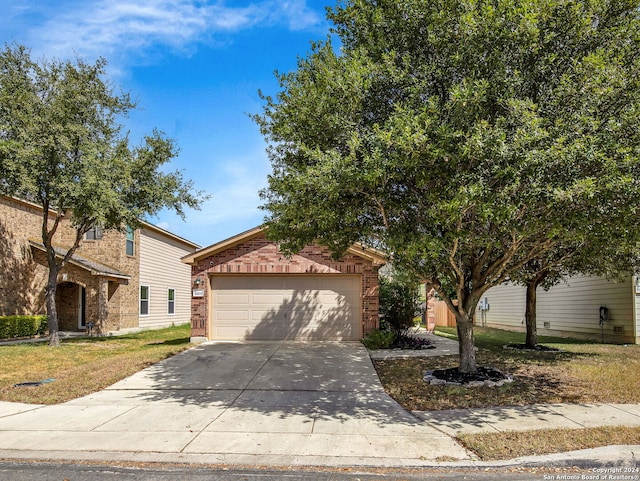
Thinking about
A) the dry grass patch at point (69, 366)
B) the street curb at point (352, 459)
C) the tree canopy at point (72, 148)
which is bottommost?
the dry grass patch at point (69, 366)

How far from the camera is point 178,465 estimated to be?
5402 mm

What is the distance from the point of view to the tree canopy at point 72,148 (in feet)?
48.2

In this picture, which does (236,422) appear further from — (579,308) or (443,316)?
(443,316)

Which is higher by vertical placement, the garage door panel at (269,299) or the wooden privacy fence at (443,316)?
the garage door panel at (269,299)

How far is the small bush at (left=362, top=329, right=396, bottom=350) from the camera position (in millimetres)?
13914

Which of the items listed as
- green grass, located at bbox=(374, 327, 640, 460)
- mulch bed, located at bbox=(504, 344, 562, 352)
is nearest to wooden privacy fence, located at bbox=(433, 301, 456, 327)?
mulch bed, located at bbox=(504, 344, 562, 352)

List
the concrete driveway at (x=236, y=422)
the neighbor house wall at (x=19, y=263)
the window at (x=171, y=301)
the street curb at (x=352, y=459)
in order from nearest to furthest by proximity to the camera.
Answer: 1. the street curb at (x=352, y=459)
2. the concrete driveway at (x=236, y=422)
3. the neighbor house wall at (x=19, y=263)
4. the window at (x=171, y=301)

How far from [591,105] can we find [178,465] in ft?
24.6

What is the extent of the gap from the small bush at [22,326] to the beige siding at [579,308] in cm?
2112

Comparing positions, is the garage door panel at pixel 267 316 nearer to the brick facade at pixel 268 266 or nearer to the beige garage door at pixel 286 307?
the beige garage door at pixel 286 307

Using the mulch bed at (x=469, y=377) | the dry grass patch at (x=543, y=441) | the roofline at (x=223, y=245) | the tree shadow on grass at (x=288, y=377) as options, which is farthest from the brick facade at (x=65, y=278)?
the dry grass patch at (x=543, y=441)

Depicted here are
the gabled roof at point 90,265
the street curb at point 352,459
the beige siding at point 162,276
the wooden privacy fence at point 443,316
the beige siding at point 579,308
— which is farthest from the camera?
the wooden privacy fence at point 443,316

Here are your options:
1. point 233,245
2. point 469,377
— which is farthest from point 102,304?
point 469,377

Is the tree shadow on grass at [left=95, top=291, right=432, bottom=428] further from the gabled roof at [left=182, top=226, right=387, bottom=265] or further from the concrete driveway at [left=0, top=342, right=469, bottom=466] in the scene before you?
the gabled roof at [left=182, top=226, right=387, bottom=265]
